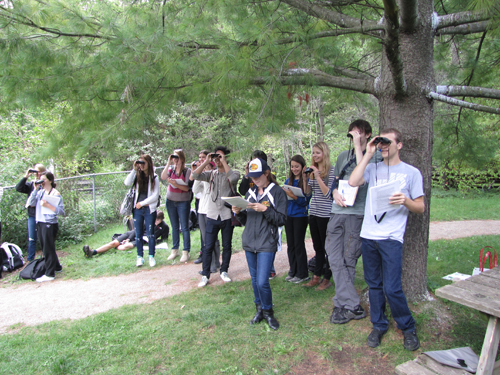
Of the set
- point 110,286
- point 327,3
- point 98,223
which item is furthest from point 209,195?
point 98,223

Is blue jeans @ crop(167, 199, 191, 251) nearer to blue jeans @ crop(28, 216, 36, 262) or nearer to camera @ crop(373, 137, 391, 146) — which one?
blue jeans @ crop(28, 216, 36, 262)

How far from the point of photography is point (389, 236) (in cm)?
313

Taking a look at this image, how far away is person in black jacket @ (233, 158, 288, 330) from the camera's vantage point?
3770mm

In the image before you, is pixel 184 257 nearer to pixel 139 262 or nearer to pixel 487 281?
pixel 139 262

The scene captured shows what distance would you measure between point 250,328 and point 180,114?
14.9 metres

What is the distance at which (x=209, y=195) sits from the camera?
5.75 m

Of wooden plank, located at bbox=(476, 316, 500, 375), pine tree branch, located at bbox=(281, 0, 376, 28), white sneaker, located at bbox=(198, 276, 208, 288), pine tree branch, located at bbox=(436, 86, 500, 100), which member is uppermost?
pine tree branch, located at bbox=(281, 0, 376, 28)

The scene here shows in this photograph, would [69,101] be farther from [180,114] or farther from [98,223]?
[180,114]

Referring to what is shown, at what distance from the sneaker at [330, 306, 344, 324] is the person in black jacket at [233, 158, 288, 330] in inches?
22.9

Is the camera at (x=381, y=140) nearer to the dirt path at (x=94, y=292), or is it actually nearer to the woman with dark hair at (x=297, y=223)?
the woman with dark hair at (x=297, y=223)

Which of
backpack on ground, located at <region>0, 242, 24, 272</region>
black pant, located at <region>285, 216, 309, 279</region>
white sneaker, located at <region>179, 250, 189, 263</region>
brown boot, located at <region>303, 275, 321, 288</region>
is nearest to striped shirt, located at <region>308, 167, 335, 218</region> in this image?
black pant, located at <region>285, 216, 309, 279</region>

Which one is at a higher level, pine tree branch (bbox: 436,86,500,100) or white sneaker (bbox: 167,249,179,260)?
pine tree branch (bbox: 436,86,500,100)

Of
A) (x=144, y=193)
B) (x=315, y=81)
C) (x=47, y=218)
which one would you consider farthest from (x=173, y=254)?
(x=315, y=81)

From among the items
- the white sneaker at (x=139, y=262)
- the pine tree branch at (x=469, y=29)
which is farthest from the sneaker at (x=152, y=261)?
the pine tree branch at (x=469, y=29)
